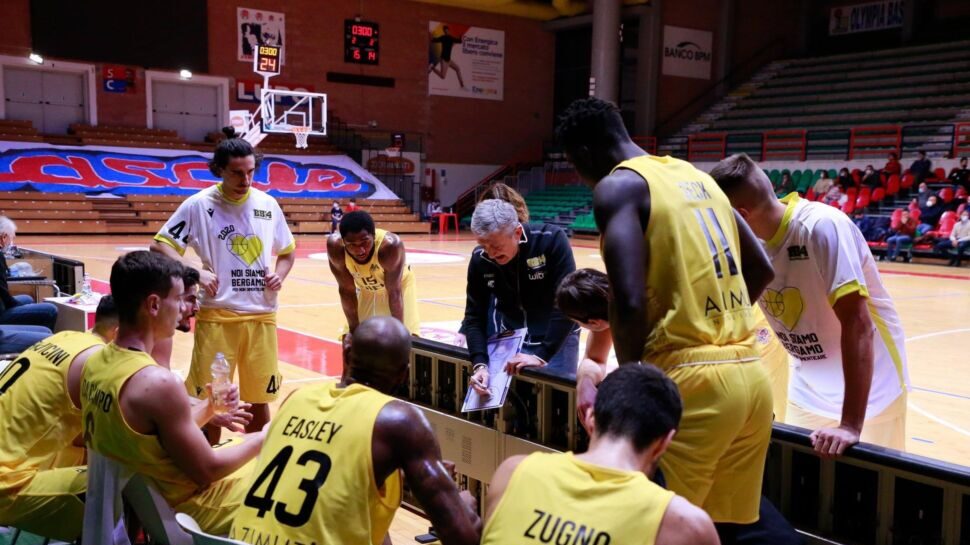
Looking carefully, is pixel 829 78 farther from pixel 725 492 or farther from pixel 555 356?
pixel 725 492

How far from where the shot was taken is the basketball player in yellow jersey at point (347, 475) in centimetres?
215

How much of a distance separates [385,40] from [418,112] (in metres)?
2.76

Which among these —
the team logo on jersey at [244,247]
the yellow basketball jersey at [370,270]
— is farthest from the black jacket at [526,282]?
the team logo on jersey at [244,247]

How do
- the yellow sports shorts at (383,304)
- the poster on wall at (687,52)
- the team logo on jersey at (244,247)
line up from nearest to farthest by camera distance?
the team logo on jersey at (244,247) → the yellow sports shorts at (383,304) → the poster on wall at (687,52)

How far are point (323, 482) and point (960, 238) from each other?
1883cm

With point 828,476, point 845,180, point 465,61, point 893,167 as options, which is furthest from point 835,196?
point 828,476

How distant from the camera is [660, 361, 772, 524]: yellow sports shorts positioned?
2186 mm

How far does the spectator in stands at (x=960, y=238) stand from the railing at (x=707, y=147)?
900 cm

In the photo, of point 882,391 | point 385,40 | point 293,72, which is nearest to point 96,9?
point 293,72

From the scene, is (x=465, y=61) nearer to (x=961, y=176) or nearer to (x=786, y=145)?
(x=786, y=145)

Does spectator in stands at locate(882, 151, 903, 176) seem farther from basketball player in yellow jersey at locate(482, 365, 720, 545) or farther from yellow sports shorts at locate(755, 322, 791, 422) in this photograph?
basketball player in yellow jersey at locate(482, 365, 720, 545)

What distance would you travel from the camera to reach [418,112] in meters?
30.7

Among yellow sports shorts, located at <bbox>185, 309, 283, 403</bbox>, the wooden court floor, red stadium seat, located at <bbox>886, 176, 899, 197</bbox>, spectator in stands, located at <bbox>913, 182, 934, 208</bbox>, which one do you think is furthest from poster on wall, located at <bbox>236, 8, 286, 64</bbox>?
yellow sports shorts, located at <bbox>185, 309, 283, 403</bbox>

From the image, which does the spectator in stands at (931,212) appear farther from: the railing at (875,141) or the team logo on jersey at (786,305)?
the team logo on jersey at (786,305)
